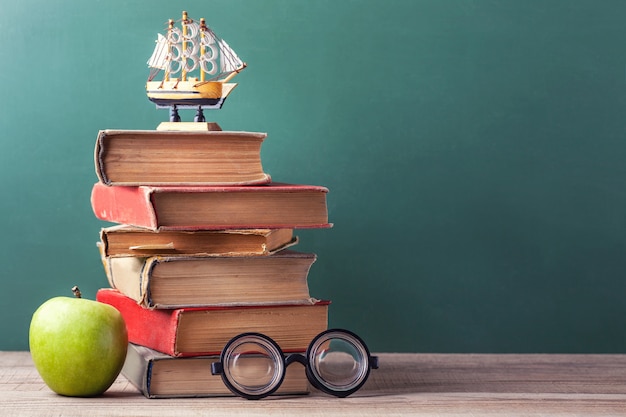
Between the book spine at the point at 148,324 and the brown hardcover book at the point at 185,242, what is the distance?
0.32ft

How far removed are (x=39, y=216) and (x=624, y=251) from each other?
121 cm

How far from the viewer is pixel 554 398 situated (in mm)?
1447

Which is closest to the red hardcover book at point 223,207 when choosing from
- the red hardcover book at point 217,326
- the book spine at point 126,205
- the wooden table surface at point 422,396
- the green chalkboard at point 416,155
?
the book spine at point 126,205

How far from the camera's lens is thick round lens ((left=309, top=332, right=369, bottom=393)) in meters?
1.42

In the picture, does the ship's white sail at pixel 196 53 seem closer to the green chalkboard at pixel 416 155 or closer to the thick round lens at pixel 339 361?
the green chalkboard at pixel 416 155


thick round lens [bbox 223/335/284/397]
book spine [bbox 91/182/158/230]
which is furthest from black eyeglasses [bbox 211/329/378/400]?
book spine [bbox 91/182/158/230]

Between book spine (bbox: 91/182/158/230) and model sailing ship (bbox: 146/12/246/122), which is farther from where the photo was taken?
model sailing ship (bbox: 146/12/246/122)

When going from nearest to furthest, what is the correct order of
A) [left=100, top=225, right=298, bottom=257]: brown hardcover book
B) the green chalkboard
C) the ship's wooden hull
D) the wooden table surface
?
1. the wooden table surface
2. [left=100, top=225, right=298, bottom=257]: brown hardcover book
3. the ship's wooden hull
4. the green chalkboard

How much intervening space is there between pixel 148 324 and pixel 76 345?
5.5 inches

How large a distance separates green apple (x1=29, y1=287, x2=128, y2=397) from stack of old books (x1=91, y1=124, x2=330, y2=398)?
60 millimetres

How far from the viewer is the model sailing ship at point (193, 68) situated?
5.16ft

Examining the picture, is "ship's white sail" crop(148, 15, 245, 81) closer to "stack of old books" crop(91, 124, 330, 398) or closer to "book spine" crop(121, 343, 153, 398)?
"stack of old books" crop(91, 124, 330, 398)

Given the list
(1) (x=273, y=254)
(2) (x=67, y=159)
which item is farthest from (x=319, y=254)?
(2) (x=67, y=159)

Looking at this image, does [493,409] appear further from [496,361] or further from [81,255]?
[81,255]
